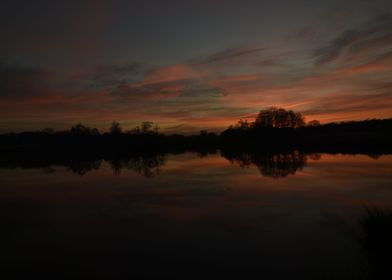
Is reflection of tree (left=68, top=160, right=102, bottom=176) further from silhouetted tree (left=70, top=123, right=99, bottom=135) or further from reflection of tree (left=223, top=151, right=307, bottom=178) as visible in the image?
silhouetted tree (left=70, top=123, right=99, bottom=135)

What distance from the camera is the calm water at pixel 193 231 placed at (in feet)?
36.5

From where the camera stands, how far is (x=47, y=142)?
141875 millimetres

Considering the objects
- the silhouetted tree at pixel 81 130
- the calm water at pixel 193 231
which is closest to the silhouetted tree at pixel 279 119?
the silhouetted tree at pixel 81 130

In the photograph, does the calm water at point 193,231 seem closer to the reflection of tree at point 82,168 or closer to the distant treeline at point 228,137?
the reflection of tree at point 82,168

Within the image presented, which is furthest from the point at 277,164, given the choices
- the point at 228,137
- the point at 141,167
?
the point at 228,137

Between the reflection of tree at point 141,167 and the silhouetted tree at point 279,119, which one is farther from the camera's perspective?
the silhouetted tree at point 279,119

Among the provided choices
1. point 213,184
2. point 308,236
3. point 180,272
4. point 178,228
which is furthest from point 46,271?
point 213,184

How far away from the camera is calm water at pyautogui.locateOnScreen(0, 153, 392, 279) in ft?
36.5

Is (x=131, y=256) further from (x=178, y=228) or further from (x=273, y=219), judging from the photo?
(x=273, y=219)

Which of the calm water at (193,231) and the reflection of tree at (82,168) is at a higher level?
the reflection of tree at (82,168)

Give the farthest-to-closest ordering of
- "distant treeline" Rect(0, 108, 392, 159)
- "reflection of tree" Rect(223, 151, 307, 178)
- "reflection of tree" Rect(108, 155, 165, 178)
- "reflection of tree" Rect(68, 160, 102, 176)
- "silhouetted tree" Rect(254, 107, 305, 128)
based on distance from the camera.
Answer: "silhouetted tree" Rect(254, 107, 305, 128) < "distant treeline" Rect(0, 108, 392, 159) < "reflection of tree" Rect(68, 160, 102, 176) < "reflection of tree" Rect(108, 155, 165, 178) < "reflection of tree" Rect(223, 151, 307, 178)

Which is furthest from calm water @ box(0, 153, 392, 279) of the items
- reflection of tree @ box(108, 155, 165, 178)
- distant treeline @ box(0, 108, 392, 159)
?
distant treeline @ box(0, 108, 392, 159)

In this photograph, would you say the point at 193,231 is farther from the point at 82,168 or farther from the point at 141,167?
the point at 82,168

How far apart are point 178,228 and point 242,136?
13528cm
